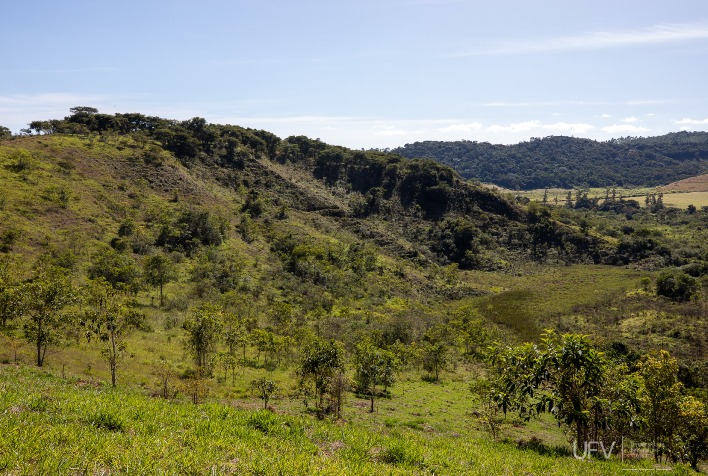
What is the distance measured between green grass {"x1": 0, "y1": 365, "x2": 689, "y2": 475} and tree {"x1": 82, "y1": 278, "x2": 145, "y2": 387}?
15.0 m

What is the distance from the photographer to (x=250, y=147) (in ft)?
431

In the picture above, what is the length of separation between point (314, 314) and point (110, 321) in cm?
3345

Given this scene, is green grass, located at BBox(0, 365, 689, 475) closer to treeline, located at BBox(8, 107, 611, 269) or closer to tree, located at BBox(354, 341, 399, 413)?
tree, located at BBox(354, 341, 399, 413)

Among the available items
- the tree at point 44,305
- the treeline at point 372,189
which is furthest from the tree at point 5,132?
the tree at point 44,305

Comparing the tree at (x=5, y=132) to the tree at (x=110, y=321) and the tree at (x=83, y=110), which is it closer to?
the tree at (x=83, y=110)

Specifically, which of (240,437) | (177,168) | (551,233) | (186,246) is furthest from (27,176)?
(551,233)

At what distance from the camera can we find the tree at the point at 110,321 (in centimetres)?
2666

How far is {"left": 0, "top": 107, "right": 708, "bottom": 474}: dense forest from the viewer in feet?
35.9

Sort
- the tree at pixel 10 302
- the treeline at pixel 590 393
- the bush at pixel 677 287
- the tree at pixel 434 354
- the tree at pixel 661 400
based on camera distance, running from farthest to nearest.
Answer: the bush at pixel 677 287
the tree at pixel 434 354
the tree at pixel 10 302
the tree at pixel 661 400
the treeline at pixel 590 393

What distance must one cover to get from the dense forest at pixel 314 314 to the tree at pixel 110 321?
0.38m

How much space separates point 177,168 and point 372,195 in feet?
195

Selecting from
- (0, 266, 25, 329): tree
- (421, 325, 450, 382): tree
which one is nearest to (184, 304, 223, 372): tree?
(0, 266, 25, 329): tree

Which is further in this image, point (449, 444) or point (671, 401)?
point (671, 401)

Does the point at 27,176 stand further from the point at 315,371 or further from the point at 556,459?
the point at 556,459
